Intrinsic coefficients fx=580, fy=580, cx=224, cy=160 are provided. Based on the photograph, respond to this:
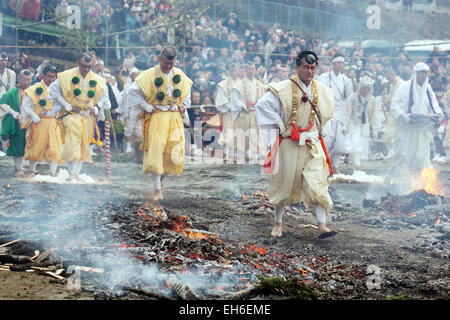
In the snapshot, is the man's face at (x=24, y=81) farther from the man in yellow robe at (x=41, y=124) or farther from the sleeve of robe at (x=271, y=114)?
the sleeve of robe at (x=271, y=114)

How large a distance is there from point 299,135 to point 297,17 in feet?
62.7

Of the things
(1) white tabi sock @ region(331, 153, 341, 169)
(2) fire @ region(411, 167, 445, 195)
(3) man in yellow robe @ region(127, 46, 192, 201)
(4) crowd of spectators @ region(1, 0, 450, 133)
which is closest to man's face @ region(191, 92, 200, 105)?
(4) crowd of spectators @ region(1, 0, 450, 133)

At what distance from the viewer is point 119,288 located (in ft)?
14.3

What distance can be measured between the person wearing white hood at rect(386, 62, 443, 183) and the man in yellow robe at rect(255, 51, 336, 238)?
4.01 metres

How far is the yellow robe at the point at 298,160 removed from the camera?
6461mm

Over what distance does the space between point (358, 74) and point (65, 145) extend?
9962mm

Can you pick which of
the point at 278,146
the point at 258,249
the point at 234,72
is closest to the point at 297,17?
the point at 234,72

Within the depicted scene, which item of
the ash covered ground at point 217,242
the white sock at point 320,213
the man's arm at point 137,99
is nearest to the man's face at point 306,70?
the white sock at point 320,213

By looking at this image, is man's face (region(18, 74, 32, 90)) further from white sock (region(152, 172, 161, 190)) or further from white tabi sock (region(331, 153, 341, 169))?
white tabi sock (region(331, 153, 341, 169))

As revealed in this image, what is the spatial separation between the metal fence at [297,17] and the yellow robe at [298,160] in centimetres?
1592

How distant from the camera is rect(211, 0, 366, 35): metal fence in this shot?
885 inches

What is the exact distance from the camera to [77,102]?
972cm

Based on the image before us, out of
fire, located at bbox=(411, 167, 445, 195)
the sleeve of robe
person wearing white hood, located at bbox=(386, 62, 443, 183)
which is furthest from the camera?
fire, located at bbox=(411, 167, 445, 195)
